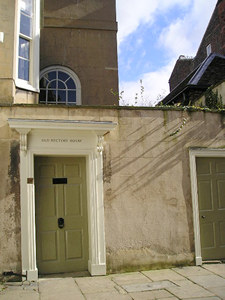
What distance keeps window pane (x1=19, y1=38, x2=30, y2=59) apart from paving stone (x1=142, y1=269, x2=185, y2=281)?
551 cm

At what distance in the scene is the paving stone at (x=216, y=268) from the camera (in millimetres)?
6523

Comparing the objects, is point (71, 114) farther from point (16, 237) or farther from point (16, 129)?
point (16, 237)

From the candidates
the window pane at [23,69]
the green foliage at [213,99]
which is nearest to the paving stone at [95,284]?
the window pane at [23,69]

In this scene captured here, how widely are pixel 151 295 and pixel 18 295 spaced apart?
2.16 metres

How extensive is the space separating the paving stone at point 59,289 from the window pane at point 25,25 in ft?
18.1

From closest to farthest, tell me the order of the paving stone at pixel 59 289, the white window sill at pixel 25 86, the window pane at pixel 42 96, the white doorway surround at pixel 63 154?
the paving stone at pixel 59 289
the white doorway surround at pixel 63 154
the white window sill at pixel 25 86
the window pane at pixel 42 96

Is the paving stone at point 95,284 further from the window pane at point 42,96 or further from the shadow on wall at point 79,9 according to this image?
the shadow on wall at point 79,9

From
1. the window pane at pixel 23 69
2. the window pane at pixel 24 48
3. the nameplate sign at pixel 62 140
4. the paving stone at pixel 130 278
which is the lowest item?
the paving stone at pixel 130 278

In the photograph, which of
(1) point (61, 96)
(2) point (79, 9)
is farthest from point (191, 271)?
(2) point (79, 9)

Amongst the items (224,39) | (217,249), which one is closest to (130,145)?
(217,249)

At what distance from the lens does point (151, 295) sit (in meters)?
5.30

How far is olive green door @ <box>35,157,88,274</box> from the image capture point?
6.62m

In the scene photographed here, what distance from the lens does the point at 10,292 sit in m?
5.52

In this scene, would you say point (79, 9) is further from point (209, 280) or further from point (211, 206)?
point (209, 280)
